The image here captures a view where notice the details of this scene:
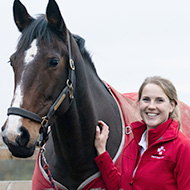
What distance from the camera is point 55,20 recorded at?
8.71ft

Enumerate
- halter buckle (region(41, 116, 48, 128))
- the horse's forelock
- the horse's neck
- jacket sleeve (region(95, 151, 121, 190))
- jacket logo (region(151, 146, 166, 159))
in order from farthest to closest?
the horse's neck < jacket sleeve (region(95, 151, 121, 190)) < the horse's forelock < halter buckle (region(41, 116, 48, 128)) < jacket logo (region(151, 146, 166, 159))

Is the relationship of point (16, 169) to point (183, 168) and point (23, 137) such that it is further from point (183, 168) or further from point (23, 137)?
point (183, 168)

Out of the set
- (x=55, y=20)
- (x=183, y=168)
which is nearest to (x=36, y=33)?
(x=55, y=20)

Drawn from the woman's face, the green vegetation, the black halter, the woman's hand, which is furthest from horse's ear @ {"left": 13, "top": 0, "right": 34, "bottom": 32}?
the green vegetation

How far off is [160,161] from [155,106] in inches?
15.3

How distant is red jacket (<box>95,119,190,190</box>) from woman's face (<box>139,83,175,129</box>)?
0.19 feet

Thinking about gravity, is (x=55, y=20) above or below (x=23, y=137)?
above

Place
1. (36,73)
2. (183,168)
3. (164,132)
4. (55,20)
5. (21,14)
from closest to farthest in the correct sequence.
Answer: (183,168), (164,132), (36,73), (55,20), (21,14)

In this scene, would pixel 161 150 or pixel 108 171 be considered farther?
pixel 108 171

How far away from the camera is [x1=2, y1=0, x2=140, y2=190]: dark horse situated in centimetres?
230

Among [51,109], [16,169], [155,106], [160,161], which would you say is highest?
[155,106]

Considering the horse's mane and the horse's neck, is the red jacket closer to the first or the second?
the horse's neck

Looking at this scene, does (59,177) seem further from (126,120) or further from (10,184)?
(10,184)

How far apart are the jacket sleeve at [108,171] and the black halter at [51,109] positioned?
548 mm
